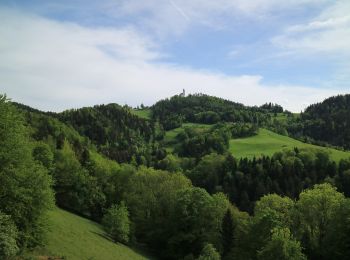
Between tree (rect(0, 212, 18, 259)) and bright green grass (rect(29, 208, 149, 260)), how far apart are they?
7.37 meters

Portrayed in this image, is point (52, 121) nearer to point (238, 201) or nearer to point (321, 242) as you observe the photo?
point (238, 201)

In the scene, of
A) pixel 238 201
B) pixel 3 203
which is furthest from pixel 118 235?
pixel 238 201

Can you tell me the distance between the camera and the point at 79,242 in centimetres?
5991

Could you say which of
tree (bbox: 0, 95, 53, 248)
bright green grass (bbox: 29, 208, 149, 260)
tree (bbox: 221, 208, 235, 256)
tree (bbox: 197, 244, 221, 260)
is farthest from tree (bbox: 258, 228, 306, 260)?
tree (bbox: 0, 95, 53, 248)

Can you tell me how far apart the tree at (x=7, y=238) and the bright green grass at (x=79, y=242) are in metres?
7.37

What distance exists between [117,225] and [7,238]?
40.7 m

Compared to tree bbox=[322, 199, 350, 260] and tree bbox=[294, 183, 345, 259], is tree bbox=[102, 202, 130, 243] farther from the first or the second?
tree bbox=[322, 199, 350, 260]

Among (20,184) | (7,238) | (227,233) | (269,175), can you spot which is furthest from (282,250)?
(269,175)

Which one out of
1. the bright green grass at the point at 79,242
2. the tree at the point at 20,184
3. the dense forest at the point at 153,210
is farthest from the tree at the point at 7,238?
the bright green grass at the point at 79,242

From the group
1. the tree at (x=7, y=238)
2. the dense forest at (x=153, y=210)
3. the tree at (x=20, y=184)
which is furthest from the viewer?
the dense forest at (x=153, y=210)

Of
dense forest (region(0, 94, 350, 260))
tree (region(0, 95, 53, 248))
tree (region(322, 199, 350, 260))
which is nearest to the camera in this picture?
tree (region(0, 95, 53, 248))

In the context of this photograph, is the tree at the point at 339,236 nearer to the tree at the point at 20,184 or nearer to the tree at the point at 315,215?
the tree at the point at 315,215

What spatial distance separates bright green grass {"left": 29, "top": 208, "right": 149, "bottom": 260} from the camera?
52.1m

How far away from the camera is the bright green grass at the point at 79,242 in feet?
171
